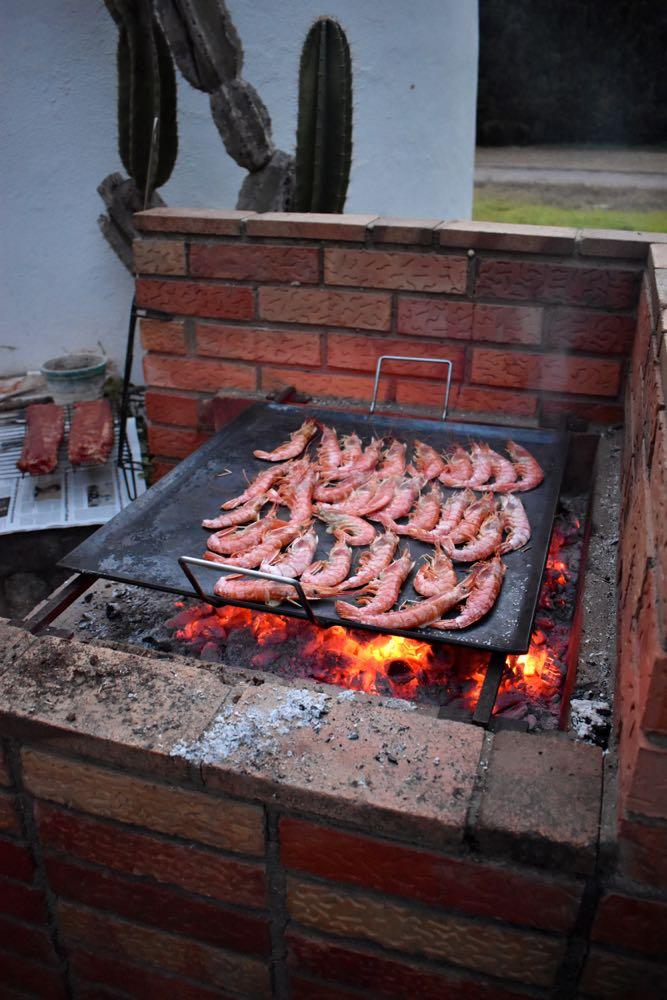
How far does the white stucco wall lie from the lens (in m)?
5.05

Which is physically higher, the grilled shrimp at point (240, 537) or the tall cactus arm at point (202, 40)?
the tall cactus arm at point (202, 40)

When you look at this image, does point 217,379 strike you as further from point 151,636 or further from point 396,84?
point 396,84

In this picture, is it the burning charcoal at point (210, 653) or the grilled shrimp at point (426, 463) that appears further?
the grilled shrimp at point (426, 463)

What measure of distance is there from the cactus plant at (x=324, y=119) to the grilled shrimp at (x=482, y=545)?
2.59 metres

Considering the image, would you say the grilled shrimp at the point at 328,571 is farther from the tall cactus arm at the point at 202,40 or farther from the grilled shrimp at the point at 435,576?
the tall cactus arm at the point at 202,40

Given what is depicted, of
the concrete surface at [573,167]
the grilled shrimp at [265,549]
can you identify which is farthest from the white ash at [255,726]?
the concrete surface at [573,167]

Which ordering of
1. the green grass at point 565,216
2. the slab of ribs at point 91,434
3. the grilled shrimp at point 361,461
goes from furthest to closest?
1. the green grass at point 565,216
2. the slab of ribs at point 91,434
3. the grilled shrimp at point 361,461

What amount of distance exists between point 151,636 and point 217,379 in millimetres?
1491

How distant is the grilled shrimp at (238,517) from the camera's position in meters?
2.25

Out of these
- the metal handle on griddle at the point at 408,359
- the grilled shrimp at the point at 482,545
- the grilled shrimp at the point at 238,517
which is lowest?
the grilled shrimp at the point at 482,545

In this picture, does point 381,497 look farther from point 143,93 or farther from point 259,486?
point 143,93

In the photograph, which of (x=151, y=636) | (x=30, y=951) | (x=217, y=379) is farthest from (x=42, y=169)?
(x=30, y=951)

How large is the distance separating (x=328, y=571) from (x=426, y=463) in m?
0.74

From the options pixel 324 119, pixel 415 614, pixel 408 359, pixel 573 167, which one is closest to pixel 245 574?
pixel 415 614
